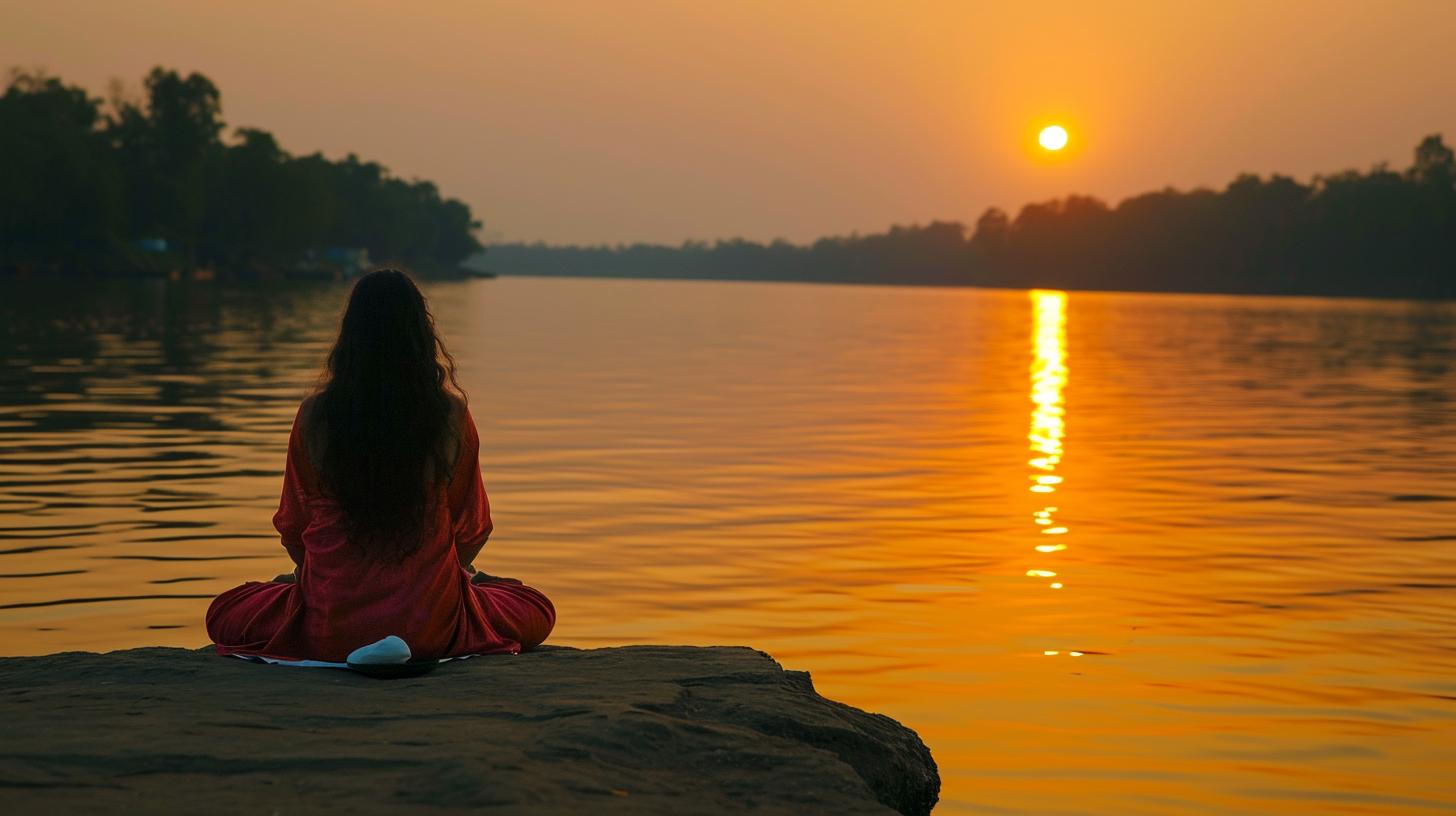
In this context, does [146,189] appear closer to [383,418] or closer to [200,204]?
[200,204]

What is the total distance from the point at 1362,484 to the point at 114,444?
12.8 meters

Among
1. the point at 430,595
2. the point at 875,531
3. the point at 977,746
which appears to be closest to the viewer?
the point at 430,595

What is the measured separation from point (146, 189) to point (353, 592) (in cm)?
13261

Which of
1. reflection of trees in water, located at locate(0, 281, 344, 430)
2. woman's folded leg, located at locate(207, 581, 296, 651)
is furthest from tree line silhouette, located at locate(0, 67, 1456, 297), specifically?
woman's folded leg, located at locate(207, 581, 296, 651)

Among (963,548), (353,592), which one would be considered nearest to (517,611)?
(353,592)

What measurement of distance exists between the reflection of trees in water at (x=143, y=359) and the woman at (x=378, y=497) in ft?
46.4

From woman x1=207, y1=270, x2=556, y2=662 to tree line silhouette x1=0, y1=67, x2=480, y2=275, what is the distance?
106 m

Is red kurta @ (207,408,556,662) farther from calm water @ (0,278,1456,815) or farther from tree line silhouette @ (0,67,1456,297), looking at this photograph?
tree line silhouette @ (0,67,1456,297)

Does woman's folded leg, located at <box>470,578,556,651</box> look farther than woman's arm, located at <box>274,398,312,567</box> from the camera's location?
Yes

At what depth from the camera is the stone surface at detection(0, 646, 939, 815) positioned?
A: 13.5ft

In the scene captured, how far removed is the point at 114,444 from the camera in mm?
17000

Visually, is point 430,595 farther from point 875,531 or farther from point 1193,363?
point 1193,363

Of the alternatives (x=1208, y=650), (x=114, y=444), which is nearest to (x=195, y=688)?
(x=1208, y=650)

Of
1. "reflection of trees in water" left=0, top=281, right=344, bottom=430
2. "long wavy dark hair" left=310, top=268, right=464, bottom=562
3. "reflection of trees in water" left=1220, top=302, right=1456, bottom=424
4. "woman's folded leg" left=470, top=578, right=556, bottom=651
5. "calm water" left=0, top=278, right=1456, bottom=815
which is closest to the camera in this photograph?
"long wavy dark hair" left=310, top=268, right=464, bottom=562
